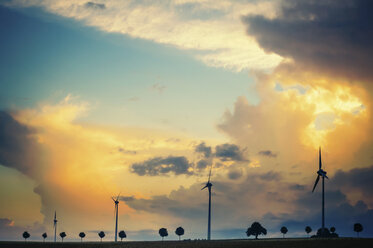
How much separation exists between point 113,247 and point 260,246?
72.2 meters

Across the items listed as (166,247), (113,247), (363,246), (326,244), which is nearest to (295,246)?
(326,244)

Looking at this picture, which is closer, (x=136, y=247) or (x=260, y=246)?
(x=260, y=246)

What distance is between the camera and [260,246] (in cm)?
15225

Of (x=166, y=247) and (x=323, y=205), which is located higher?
(x=323, y=205)

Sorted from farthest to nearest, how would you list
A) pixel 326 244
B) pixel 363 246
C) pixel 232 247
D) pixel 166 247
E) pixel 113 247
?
pixel 113 247 < pixel 166 247 < pixel 232 247 < pixel 326 244 < pixel 363 246

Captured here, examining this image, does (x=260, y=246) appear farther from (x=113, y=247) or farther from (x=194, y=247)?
(x=113, y=247)

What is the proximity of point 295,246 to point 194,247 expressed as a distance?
39711 millimetres

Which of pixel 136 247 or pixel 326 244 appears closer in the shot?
pixel 326 244

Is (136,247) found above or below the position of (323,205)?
below

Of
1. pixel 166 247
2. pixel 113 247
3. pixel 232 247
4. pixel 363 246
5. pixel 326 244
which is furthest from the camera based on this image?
pixel 113 247

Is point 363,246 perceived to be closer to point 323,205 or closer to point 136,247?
point 323,205

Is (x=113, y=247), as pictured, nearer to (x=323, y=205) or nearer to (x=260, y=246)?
(x=260, y=246)

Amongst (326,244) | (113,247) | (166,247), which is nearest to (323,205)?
(326,244)

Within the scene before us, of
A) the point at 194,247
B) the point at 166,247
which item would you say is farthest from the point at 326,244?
the point at 166,247
